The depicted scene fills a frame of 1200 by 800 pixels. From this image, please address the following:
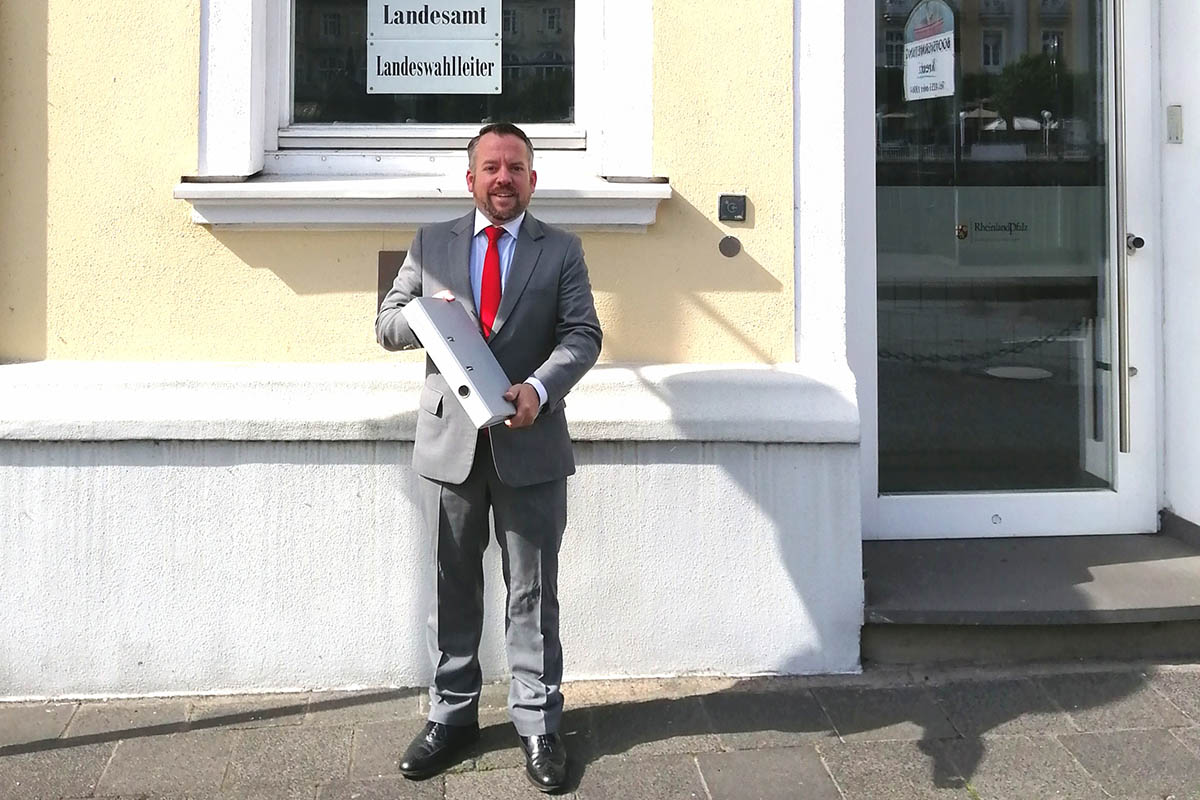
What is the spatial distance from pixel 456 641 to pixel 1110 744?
200 centimetres

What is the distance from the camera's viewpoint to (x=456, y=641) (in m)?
3.64

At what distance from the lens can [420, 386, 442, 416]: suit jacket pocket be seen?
11.4 ft


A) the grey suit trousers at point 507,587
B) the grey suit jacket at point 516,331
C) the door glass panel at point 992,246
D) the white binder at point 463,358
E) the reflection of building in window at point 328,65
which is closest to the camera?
the white binder at point 463,358

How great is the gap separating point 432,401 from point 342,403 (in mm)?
723

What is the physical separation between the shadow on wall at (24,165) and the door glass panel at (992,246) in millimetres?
3093

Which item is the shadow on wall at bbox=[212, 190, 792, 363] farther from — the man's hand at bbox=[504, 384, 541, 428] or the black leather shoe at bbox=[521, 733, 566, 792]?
the black leather shoe at bbox=[521, 733, 566, 792]

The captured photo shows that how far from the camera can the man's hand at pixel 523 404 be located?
3170mm

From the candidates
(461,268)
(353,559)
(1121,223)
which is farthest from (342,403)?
(1121,223)

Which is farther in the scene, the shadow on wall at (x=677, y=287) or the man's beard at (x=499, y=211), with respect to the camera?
the shadow on wall at (x=677, y=287)

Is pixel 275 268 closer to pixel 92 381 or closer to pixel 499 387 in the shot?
pixel 92 381

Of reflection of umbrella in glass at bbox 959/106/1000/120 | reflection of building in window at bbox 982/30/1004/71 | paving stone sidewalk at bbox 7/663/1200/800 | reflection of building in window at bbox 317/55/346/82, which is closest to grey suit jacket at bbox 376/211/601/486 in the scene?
paving stone sidewalk at bbox 7/663/1200/800

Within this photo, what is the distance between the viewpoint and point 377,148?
4.38m

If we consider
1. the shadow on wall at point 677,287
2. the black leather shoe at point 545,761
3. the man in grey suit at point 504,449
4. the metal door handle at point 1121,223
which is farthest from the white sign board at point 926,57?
the black leather shoe at point 545,761

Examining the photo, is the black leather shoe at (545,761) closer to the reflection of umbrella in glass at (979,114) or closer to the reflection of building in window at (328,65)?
the reflection of building in window at (328,65)
